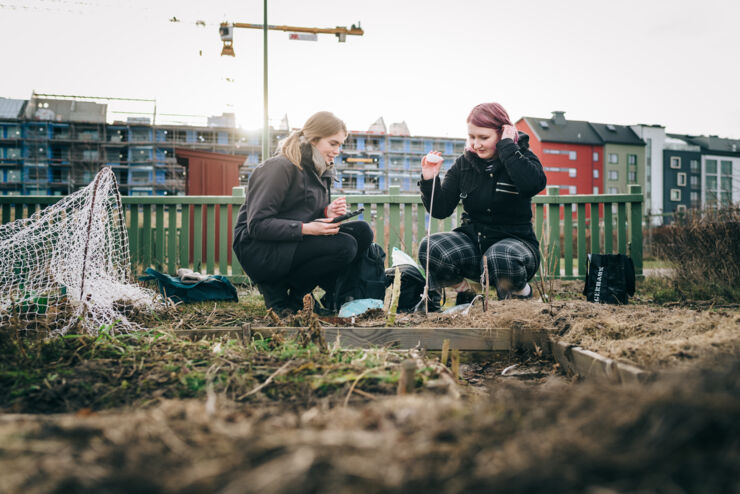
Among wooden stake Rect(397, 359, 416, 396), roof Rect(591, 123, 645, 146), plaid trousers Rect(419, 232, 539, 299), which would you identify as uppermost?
roof Rect(591, 123, 645, 146)

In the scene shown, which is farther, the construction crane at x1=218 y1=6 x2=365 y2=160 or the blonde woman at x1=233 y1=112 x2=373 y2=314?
the construction crane at x1=218 y1=6 x2=365 y2=160

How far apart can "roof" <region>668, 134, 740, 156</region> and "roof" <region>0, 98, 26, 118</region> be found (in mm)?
88851

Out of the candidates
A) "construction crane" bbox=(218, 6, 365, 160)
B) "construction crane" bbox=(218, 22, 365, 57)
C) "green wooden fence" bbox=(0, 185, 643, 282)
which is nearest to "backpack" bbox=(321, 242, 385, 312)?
"green wooden fence" bbox=(0, 185, 643, 282)

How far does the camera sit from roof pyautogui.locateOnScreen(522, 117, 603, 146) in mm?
54094

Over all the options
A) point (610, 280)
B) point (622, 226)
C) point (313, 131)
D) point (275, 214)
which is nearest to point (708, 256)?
point (622, 226)

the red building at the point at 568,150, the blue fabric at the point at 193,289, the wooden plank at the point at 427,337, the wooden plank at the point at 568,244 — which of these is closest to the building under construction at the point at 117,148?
the red building at the point at 568,150

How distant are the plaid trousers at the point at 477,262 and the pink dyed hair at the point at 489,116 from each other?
0.84 metres

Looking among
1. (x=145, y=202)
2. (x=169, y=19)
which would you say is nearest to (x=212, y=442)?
(x=145, y=202)

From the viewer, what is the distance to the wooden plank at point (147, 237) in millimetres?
6123

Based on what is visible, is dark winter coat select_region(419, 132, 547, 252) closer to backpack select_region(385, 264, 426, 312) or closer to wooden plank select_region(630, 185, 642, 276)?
backpack select_region(385, 264, 426, 312)

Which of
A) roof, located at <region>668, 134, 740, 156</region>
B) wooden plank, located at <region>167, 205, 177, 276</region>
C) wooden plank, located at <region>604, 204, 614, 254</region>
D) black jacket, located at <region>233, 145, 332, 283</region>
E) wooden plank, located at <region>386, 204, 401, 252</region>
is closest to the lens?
black jacket, located at <region>233, 145, 332, 283</region>

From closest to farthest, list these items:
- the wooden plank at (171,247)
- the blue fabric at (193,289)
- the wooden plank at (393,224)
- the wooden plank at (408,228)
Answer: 1. the blue fabric at (193,289)
2. the wooden plank at (393,224)
3. the wooden plank at (408,228)
4. the wooden plank at (171,247)

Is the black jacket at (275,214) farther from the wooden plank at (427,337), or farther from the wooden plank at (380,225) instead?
the wooden plank at (380,225)

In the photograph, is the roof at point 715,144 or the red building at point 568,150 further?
the roof at point 715,144
